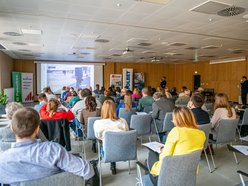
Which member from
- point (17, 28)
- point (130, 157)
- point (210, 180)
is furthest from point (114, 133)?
point (17, 28)

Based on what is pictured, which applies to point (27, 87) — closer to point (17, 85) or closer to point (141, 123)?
point (17, 85)

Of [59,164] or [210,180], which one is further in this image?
[210,180]

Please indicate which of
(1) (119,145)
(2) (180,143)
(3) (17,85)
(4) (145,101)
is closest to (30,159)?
(2) (180,143)

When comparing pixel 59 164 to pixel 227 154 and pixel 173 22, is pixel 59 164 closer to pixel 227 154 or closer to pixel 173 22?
pixel 227 154

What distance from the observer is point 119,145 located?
110 inches

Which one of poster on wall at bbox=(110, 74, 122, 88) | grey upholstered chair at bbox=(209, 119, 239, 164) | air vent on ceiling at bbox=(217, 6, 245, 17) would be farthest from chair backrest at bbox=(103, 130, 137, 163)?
poster on wall at bbox=(110, 74, 122, 88)

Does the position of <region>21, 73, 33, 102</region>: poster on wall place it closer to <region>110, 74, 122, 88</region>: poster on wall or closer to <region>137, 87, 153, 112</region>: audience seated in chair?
<region>110, 74, 122, 88</region>: poster on wall

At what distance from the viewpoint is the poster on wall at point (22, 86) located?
13835 millimetres

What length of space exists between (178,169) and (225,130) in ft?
7.31

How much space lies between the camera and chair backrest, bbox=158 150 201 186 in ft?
5.87

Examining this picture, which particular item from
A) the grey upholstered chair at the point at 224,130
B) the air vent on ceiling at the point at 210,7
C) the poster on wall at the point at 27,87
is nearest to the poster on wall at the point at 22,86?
the poster on wall at the point at 27,87

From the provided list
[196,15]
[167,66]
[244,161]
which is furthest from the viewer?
[167,66]

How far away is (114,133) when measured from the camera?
2.75 meters

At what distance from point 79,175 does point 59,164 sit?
0.17 metres
